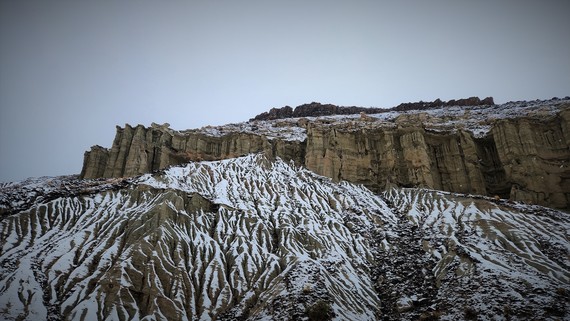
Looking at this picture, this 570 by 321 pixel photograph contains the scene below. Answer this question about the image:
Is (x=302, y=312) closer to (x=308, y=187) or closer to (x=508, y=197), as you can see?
(x=308, y=187)

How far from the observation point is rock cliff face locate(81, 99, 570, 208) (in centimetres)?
6588

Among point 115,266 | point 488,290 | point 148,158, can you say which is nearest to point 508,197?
point 488,290

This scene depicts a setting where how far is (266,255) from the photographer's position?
158 feet

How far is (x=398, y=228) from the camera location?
5584 cm

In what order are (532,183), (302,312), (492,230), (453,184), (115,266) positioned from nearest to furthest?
1. (302,312)
2. (115,266)
3. (492,230)
4. (532,183)
5. (453,184)

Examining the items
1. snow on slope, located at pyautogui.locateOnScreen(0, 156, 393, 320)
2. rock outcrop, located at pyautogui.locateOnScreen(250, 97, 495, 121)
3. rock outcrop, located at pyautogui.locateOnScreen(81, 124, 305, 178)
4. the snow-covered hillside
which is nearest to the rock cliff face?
rock outcrop, located at pyautogui.locateOnScreen(81, 124, 305, 178)

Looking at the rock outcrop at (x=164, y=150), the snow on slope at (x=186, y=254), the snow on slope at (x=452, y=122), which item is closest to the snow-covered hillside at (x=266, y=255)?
the snow on slope at (x=186, y=254)

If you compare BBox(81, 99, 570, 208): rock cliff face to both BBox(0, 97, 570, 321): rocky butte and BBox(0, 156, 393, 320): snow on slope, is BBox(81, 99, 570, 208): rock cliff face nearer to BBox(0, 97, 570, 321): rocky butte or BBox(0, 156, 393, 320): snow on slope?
BBox(0, 97, 570, 321): rocky butte

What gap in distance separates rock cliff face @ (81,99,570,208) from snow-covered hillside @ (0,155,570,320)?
10857 millimetres

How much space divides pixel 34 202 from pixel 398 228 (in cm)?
5180

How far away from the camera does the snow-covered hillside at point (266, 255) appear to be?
38.0 meters

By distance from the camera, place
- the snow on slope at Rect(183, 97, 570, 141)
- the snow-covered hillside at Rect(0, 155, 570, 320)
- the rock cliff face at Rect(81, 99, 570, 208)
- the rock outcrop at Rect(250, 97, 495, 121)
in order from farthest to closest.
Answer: the rock outcrop at Rect(250, 97, 495, 121) < the snow on slope at Rect(183, 97, 570, 141) < the rock cliff face at Rect(81, 99, 570, 208) < the snow-covered hillside at Rect(0, 155, 570, 320)

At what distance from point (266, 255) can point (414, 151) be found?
1555 inches

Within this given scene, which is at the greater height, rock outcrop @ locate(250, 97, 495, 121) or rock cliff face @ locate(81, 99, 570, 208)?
rock outcrop @ locate(250, 97, 495, 121)
